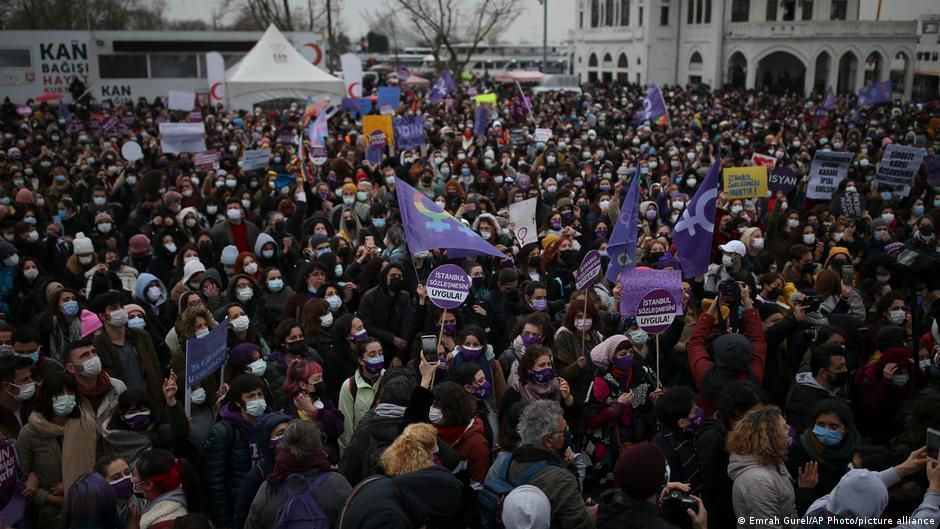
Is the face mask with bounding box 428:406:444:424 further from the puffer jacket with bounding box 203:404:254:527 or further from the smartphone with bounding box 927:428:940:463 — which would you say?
the smartphone with bounding box 927:428:940:463

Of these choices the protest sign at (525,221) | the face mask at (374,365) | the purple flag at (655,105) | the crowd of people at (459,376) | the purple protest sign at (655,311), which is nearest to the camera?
the crowd of people at (459,376)

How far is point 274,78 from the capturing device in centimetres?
2730

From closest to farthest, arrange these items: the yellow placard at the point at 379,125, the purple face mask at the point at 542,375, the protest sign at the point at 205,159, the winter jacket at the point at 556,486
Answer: the winter jacket at the point at 556,486
the purple face mask at the point at 542,375
the protest sign at the point at 205,159
the yellow placard at the point at 379,125

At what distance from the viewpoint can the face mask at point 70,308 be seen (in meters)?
6.57

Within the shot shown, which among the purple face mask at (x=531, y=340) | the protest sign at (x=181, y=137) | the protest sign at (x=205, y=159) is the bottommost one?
the purple face mask at (x=531, y=340)

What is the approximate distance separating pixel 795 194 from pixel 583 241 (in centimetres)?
580

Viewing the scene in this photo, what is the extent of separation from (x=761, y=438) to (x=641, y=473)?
30.1 inches

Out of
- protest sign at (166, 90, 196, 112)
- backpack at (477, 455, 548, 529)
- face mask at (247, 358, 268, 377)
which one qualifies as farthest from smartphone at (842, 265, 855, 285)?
protest sign at (166, 90, 196, 112)

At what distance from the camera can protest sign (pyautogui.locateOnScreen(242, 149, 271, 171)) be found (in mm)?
14376

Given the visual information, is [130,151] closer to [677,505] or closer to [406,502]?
[406,502]

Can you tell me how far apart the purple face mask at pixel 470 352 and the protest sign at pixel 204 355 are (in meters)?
1.59

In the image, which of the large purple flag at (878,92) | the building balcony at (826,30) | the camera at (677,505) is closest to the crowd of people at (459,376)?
the camera at (677,505)

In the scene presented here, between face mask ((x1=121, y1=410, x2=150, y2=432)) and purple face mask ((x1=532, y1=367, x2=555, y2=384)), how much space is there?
7.59 feet

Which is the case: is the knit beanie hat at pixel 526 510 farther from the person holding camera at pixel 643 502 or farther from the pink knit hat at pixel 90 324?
the pink knit hat at pixel 90 324
